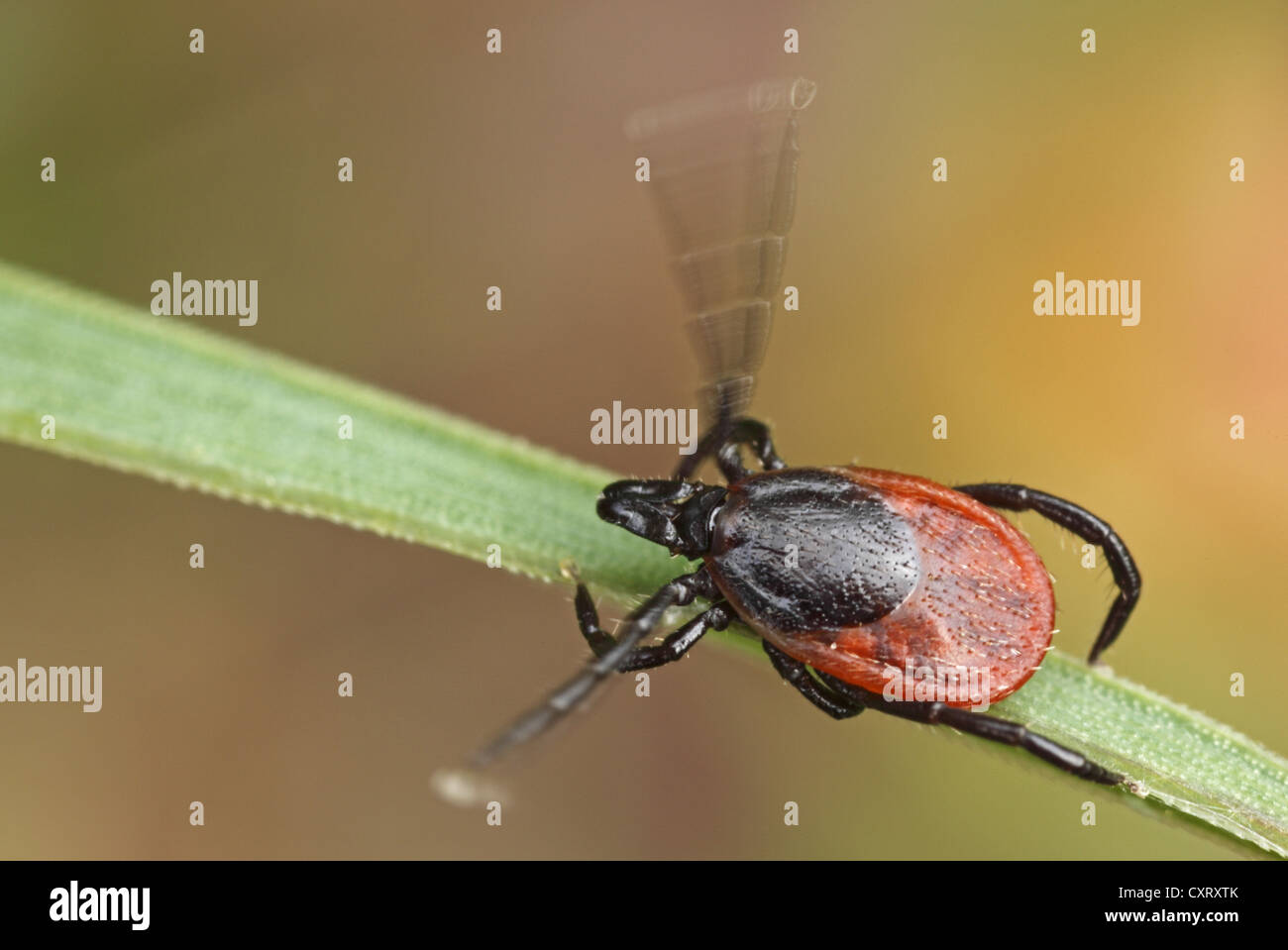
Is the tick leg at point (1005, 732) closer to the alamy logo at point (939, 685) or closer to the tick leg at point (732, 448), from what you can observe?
the alamy logo at point (939, 685)

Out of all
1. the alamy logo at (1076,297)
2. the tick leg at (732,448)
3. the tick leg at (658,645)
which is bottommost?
the tick leg at (658,645)

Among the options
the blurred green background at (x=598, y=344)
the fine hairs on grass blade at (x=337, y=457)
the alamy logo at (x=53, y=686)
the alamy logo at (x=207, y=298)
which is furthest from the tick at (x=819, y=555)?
the alamy logo at (x=53, y=686)

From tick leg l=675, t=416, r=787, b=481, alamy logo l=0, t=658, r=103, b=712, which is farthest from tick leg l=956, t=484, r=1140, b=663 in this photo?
alamy logo l=0, t=658, r=103, b=712

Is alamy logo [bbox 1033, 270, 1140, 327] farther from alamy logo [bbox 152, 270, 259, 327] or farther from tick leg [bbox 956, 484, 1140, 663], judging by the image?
alamy logo [bbox 152, 270, 259, 327]

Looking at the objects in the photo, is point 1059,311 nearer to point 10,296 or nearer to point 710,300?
→ point 710,300

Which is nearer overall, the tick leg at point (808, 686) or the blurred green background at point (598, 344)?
the tick leg at point (808, 686)

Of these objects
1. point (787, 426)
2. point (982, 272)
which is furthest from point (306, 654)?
point (982, 272)

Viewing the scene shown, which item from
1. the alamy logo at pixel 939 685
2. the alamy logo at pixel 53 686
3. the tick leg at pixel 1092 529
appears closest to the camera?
the alamy logo at pixel 939 685
